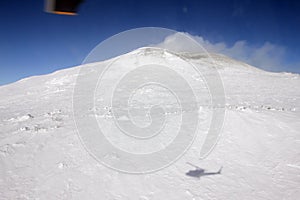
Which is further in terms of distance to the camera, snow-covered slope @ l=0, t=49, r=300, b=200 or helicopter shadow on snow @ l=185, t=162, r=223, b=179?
helicopter shadow on snow @ l=185, t=162, r=223, b=179

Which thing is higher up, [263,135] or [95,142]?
[263,135]

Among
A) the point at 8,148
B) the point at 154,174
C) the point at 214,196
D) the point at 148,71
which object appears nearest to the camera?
the point at 214,196

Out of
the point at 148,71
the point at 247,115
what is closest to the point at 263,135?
the point at 247,115

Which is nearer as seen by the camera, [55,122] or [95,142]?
[95,142]

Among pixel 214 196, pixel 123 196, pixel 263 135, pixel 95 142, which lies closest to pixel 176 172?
pixel 214 196

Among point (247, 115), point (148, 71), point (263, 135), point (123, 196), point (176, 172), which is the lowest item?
point (123, 196)

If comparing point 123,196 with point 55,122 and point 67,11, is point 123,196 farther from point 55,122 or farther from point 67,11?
point 55,122

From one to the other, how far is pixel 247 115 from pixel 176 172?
8012mm

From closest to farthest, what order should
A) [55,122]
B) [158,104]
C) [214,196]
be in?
1. [214,196]
2. [55,122]
3. [158,104]

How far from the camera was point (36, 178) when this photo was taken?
7.45m

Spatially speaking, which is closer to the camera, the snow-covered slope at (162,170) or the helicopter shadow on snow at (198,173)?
the snow-covered slope at (162,170)

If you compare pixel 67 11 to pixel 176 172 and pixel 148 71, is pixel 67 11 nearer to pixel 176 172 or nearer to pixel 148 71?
pixel 176 172

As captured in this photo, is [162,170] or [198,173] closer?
[198,173]

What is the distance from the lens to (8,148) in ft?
32.1
